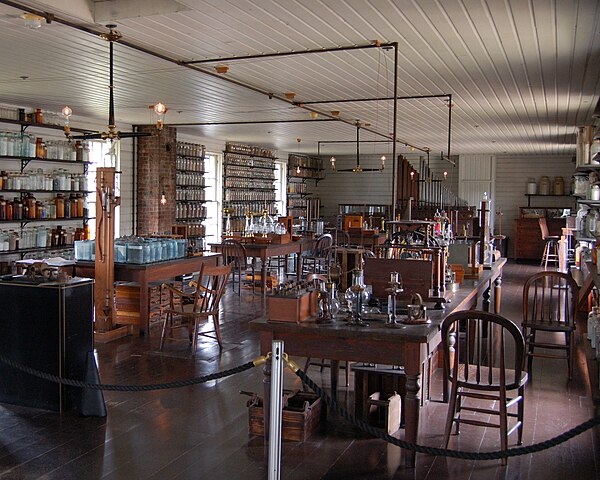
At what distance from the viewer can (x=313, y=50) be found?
6074mm

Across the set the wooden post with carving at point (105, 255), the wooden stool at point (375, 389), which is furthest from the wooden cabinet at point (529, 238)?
the wooden stool at point (375, 389)

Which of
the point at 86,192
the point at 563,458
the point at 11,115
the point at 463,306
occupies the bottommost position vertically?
the point at 563,458

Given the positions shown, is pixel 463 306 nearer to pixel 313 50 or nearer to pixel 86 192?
pixel 313 50

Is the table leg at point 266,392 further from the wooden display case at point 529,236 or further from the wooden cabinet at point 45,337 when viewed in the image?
the wooden display case at point 529,236

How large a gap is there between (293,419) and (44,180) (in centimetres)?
743

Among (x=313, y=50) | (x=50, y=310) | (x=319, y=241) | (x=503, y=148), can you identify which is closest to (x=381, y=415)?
(x=50, y=310)

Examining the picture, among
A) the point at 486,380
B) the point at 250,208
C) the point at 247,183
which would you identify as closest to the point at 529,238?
the point at 250,208

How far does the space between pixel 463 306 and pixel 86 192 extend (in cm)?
788

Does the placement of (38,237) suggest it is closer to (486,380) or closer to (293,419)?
(293,419)

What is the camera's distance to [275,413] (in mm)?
3119

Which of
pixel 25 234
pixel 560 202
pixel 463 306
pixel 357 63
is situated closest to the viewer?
pixel 463 306

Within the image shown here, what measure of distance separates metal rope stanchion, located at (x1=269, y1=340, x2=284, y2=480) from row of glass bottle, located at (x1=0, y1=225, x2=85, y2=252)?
7.38 meters

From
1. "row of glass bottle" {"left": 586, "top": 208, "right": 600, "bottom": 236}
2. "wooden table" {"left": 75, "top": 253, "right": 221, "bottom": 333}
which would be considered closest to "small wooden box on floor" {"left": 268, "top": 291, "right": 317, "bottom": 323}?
"wooden table" {"left": 75, "top": 253, "right": 221, "bottom": 333}

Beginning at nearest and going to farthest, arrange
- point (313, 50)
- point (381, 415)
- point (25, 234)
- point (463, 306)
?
point (381, 415), point (463, 306), point (313, 50), point (25, 234)
